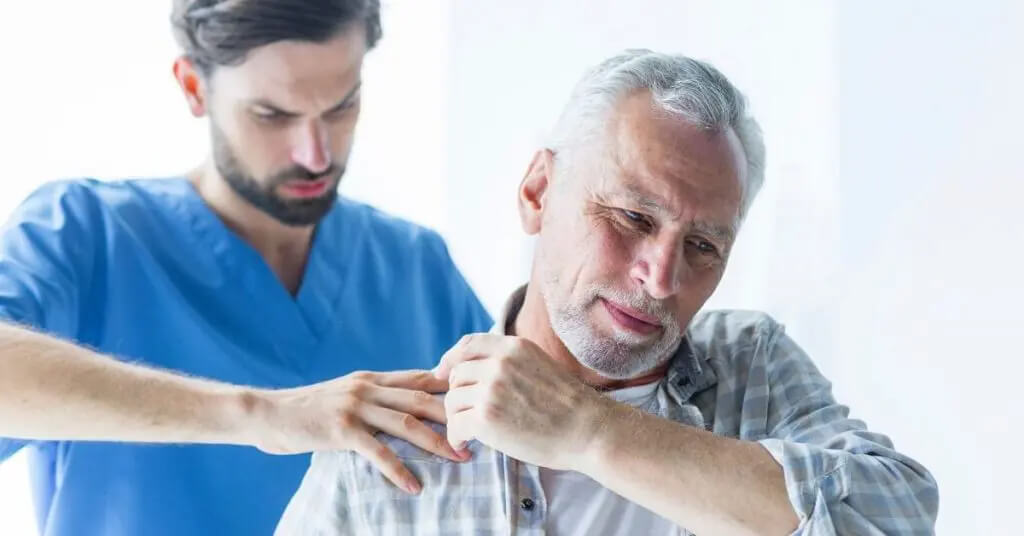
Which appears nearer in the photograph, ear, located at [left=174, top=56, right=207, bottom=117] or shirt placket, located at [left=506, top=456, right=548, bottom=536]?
shirt placket, located at [left=506, top=456, right=548, bottom=536]

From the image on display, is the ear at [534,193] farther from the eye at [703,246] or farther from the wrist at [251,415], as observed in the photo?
the wrist at [251,415]

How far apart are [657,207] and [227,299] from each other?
0.56m

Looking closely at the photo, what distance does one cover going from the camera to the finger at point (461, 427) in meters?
1.16

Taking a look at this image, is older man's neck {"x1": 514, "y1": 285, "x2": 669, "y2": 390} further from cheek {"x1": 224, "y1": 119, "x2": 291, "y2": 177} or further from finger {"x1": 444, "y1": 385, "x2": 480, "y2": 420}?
cheek {"x1": 224, "y1": 119, "x2": 291, "y2": 177}

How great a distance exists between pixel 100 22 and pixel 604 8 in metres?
0.81

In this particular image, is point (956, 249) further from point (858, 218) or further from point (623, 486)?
point (623, 486)

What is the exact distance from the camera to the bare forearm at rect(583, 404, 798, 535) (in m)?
1.11

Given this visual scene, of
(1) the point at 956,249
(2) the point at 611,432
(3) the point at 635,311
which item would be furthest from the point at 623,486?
(1) the point at 956,249

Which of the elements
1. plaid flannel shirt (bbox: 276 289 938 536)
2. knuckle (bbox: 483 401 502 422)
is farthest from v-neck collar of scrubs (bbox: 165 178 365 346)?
knuckle (bbox: 483 401 502 422)

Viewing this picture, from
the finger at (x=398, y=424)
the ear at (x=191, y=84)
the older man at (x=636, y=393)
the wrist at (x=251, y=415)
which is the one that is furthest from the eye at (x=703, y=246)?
the ear at (x=191, y=84)

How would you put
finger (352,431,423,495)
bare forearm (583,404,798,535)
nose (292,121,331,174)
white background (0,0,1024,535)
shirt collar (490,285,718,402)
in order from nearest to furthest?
bare forearm (583,404,798,535) < finger (352,431,423,495) < shirt collar (490,285,718,402) < nose (292,121,331,174) < white background (0,0,1024,535)

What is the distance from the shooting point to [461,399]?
1.17 meters

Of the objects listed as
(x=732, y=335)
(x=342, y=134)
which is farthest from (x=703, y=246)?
(x=342, y=134)

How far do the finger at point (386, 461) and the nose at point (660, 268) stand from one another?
312 mm
